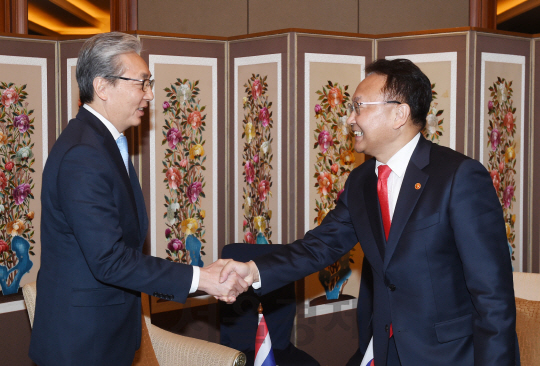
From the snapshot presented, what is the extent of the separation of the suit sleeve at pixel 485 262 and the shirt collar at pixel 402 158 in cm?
28

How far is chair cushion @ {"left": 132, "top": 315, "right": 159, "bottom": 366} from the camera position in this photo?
8.99ft

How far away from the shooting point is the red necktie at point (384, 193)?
1.98 metres

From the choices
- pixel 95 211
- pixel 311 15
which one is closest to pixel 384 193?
pixel 95 211

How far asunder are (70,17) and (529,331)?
392 cm

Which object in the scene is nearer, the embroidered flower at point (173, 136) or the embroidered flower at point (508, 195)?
the embroidered flower at point (173, 136)

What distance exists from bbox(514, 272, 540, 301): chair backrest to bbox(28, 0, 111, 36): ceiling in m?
3.44

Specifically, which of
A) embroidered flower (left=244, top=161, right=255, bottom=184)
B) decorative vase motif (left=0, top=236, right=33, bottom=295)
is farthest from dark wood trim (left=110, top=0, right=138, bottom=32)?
decorative vase motif (left=0, top=236, right=33, bottom=295)

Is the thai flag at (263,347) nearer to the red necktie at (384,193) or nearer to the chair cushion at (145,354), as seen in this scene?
the chair cushion at (145,354)

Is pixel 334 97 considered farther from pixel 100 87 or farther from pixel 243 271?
pixel 100 87

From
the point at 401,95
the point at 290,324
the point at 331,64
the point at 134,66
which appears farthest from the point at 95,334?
the point at 331,64

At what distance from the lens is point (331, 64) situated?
11.7 feet

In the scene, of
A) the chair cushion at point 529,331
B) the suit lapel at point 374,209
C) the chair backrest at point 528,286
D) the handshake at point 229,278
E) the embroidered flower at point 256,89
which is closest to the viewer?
the suit lapel at point 374,209

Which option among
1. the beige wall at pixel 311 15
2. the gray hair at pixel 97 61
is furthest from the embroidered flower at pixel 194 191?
the gray hair at pixel 97 61

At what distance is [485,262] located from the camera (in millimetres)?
1687
